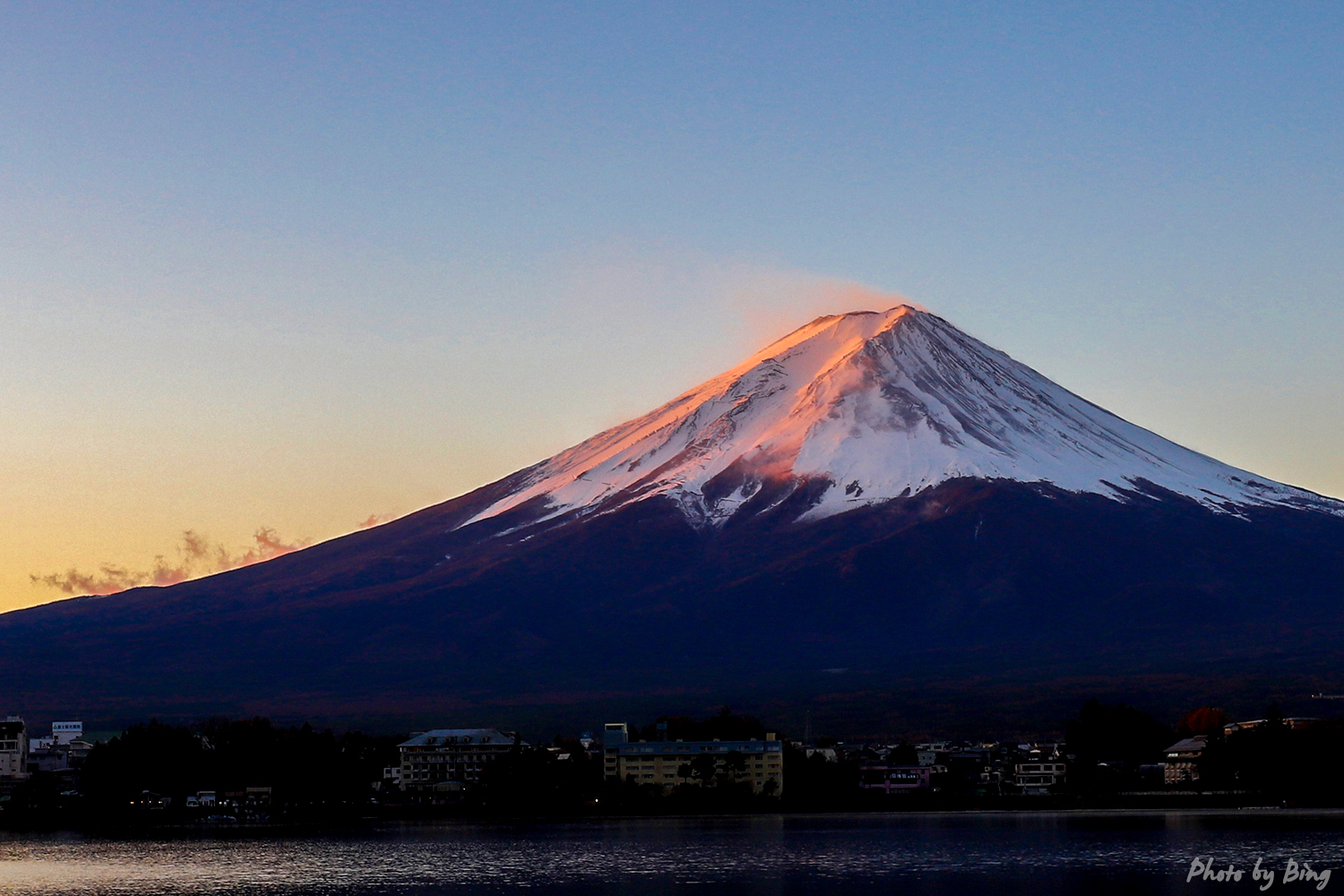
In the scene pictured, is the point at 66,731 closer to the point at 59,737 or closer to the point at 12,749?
the point at 59,737

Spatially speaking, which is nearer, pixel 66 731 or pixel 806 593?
pixel 66 731

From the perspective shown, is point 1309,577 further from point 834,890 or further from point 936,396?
point 834,890

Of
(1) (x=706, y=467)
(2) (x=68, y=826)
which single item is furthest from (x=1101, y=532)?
(2) (x=68, y=826)

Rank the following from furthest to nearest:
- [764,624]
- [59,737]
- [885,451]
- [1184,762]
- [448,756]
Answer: [885,451], [764,624], [59,737], [448,756], [1184,762]

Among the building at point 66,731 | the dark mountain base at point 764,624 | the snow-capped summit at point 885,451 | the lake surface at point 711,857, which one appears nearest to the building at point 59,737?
the building at point 66,731

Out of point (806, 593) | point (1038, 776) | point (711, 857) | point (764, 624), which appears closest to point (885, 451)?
point (806, 593)

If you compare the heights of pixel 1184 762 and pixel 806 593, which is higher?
pixel 806 593
